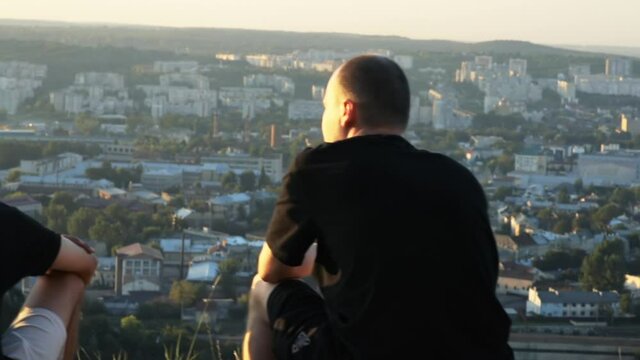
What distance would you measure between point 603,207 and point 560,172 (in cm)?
525

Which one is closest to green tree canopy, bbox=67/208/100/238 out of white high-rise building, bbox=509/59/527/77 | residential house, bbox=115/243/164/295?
residential house, bbox=115/243/164/295

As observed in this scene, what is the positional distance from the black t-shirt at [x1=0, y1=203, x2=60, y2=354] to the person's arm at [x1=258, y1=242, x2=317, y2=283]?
0.31 m

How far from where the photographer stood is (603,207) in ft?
55.4

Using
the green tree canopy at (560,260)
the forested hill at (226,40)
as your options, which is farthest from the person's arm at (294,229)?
the forested hill at (226,40)

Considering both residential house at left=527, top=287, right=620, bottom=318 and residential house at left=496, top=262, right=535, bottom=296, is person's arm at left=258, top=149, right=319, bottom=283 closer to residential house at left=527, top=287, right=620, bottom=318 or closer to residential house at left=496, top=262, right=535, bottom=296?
residential house at left=527, top=287, right=620, bottom=318

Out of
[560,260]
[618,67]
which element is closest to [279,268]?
[560,260]

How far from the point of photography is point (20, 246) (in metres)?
1.94

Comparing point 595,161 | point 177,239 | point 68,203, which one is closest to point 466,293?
point 177,239

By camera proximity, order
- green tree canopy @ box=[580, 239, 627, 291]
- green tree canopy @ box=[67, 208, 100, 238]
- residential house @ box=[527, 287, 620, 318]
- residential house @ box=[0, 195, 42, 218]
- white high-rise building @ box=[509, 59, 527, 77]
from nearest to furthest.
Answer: residential house @ box=[527, 287, 620, 318] < green tree canopy @ box=[580, 239, 627, 291] < residential house @ box=[0, 195, 42, 218] < green tree canopy @ box=[67, 208, 100, 238] < white high-rise building @ box=[509, 59, 527, 77]

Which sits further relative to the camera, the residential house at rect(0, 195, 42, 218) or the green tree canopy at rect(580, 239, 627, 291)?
the residential house at rect(0, 195, 42, 218)

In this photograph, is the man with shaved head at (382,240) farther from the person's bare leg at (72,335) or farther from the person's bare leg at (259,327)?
the person's bare leg at (72,335)

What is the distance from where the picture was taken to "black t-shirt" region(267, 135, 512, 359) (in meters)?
1.89

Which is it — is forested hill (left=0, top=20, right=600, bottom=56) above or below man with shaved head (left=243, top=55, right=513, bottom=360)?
below

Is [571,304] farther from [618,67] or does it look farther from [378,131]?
[618,67]
